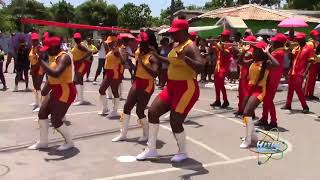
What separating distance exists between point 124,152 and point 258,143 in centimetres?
226

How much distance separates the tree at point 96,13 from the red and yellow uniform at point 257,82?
2540 inches

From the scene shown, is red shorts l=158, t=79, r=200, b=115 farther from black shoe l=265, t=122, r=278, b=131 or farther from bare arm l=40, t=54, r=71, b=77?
black shoe l=265, t=122, r=278, b=131

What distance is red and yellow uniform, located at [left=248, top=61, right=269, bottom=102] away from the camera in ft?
28.8

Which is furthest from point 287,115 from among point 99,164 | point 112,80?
point 99,164

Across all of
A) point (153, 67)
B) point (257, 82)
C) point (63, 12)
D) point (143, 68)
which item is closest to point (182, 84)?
point (153, 67)

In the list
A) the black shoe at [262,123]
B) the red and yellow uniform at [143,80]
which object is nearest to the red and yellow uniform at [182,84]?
the red and yellow uniform at [143,80]

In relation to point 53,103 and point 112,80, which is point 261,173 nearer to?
point 53,103

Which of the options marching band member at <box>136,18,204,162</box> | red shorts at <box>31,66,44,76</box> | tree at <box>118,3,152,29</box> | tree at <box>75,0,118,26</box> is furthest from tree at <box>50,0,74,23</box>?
marching band member at <box>136,18,204,162</box>

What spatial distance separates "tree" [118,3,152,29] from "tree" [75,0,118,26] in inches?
428

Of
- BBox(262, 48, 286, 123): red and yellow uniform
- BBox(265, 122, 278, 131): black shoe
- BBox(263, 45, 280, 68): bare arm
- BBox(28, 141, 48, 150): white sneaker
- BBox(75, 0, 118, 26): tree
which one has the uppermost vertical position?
BBox(75, 0, 118, 26): tree

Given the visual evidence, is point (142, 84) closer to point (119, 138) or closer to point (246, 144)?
point (119, 138)

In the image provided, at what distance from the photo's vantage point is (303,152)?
8.38 m

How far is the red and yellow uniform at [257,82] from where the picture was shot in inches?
346

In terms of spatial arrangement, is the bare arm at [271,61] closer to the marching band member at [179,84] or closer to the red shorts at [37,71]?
the marching band member at [179,84]
